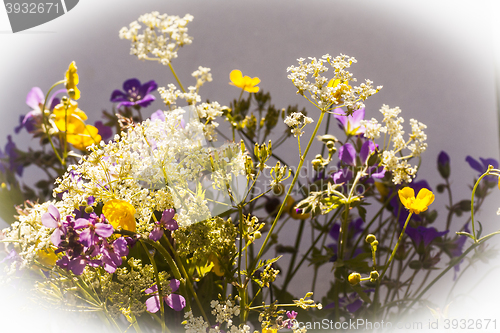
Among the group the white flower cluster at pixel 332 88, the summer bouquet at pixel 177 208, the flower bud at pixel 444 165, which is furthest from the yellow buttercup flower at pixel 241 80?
the flower bud at pixel 444 165

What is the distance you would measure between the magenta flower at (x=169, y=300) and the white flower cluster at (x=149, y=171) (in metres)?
0.07

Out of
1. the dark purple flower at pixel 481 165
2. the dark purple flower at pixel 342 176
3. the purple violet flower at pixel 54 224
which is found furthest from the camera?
the dark purple flower at pixel 481 165

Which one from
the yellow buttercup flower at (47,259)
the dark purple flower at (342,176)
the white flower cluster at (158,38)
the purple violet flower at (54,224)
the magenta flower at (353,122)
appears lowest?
the yellow buttercup flower at (47,259)

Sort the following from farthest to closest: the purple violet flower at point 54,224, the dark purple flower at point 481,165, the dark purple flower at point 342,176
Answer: the dark purple flower at point 481,165 < the dark purple flower at point 342,176 < the purple violet flower at point 54,224

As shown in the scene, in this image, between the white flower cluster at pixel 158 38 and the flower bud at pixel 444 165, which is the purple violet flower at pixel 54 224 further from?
the flower bud at pixel 444 165

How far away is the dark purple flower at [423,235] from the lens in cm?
45

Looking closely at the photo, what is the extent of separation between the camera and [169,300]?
1.04ft

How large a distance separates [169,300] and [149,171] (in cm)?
14

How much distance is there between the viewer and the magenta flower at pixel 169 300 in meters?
0.32

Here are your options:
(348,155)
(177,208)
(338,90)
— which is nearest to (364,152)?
(348,155)

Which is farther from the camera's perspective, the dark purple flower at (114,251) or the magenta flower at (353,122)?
the magenta flower at (353,122)

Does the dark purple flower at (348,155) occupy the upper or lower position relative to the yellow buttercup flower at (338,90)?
lower

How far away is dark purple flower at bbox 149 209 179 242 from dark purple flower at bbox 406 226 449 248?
34cm

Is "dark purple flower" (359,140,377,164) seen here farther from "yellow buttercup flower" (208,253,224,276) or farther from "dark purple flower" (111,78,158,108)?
"dark purple flower" (111,78,158,108)
